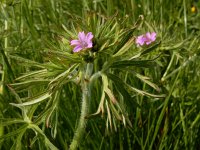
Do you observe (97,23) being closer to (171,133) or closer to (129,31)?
(129,31)

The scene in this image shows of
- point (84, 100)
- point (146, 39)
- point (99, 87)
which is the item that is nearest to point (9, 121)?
point (84, 100)

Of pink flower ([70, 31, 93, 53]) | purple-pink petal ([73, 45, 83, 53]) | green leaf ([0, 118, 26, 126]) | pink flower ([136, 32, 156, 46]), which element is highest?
pink flower ([70, 31, 93, 53])

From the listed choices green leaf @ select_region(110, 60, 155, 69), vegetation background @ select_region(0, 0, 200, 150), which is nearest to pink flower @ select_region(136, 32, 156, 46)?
vegetation background @ select_region(0, 0, 200, 150)

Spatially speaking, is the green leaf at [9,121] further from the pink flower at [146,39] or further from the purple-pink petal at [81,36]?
the pink flower at [146,39]

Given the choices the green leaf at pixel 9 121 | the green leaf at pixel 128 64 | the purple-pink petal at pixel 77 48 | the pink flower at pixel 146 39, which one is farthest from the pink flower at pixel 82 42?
the pink flower at pixel 146 39

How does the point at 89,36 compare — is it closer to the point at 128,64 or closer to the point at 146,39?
the point at 128,64

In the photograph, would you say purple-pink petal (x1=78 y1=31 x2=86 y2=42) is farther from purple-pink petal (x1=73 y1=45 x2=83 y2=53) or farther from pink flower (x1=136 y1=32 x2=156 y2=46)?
pink flower (x1=136 y1=32 x2=156 y2=46)

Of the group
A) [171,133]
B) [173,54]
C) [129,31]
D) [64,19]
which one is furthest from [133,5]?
[129,31]
